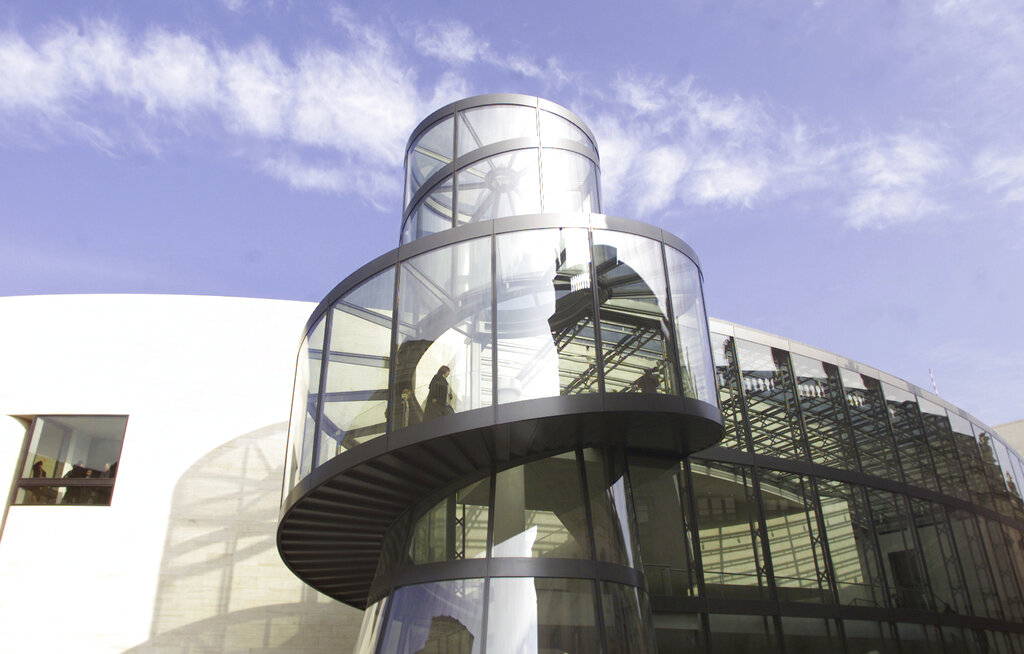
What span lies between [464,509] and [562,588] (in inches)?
63.2

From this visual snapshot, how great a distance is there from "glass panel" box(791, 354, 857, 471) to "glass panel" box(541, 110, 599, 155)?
6644 millimetres

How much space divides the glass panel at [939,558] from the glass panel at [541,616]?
1108 cm

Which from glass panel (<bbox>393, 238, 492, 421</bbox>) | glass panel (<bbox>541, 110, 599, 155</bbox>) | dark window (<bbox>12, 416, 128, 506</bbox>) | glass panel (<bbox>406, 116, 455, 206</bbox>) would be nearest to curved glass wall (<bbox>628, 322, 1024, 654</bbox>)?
glass panel (<bbox>393, 238, 492, 421</bbox>)

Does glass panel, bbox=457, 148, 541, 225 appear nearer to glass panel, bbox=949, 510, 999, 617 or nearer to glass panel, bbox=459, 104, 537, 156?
glass panel, bbox=459, 104, 537, 156

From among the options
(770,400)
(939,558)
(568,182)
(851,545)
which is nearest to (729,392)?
(770,400)

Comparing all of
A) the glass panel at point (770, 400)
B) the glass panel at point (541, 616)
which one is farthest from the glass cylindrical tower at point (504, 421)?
the glass panel at point (770, 400)

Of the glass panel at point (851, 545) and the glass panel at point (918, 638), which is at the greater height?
the glass panel at point (851, 545)

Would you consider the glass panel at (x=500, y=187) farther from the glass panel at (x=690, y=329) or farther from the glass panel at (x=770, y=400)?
the glass panel at (x=770, y=400)

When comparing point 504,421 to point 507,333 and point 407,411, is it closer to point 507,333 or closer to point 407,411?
point 507,333

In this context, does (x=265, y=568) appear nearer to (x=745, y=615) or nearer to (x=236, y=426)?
(x=236, y=426)

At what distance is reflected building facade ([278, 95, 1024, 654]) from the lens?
9.08m

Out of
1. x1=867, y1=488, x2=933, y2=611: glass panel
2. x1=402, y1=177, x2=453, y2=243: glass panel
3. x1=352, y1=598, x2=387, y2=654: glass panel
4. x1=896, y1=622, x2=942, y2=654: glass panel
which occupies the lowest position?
x1=896, y1=622, x2=942, y2=654: glass panel

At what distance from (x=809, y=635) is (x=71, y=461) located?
15815 millimetres

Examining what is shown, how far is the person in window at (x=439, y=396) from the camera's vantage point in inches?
361
